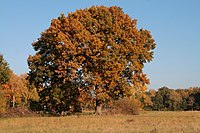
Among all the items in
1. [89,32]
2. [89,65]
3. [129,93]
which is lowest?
[129,93]

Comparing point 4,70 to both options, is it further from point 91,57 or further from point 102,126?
point 102,126

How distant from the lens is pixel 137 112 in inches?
2090

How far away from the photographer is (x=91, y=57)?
132 ft

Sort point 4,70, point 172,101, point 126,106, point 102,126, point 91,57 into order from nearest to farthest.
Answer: point 102,126 → point 91,57 → point 4,70 → point 126,106 → point 172,101

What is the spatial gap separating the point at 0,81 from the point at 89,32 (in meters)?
15.0

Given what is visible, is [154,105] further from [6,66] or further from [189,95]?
[6,66]

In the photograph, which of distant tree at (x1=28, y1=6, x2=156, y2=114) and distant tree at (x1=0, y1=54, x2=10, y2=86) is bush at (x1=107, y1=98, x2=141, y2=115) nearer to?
distant tree at (x1=28, y1=6, x2=156, y2=114)

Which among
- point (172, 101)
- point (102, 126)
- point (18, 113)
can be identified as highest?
point (172, 101)

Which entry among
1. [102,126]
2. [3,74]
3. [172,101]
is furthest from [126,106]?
[172,101]

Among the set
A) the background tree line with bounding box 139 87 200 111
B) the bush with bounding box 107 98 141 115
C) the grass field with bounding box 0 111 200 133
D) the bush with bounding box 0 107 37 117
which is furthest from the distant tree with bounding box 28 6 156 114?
the background tree line with bounding box 139 87 200 111

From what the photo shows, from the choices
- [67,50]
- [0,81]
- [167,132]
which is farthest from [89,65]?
[167,132]

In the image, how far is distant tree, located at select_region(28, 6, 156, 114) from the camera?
40844mm

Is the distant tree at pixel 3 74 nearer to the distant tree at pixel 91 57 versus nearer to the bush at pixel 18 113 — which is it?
the bush at pixel 18 113

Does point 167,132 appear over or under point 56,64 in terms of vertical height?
under
